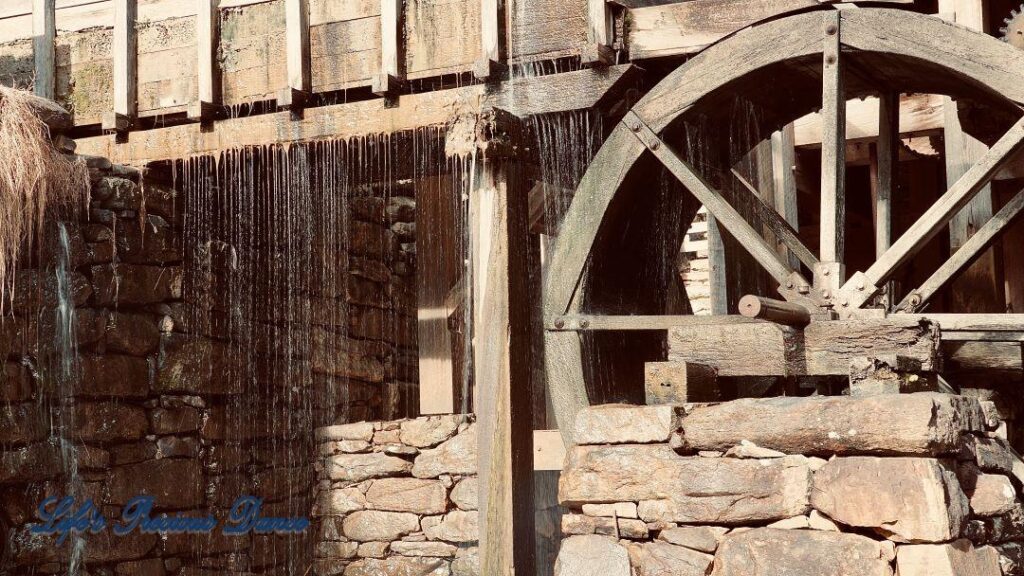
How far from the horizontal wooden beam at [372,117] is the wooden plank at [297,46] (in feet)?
0.47

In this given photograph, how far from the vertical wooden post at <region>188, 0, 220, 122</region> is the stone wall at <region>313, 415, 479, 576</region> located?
2102 millimetres

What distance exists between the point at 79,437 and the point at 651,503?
3294mm

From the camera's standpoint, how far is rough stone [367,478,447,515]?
720cm

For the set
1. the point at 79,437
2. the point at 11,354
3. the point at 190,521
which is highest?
the point at 11,354

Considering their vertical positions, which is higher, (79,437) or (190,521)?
(79,437)

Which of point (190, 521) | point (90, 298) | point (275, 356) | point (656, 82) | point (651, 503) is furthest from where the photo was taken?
point (275, 356)

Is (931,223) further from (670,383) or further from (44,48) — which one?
(44,48)

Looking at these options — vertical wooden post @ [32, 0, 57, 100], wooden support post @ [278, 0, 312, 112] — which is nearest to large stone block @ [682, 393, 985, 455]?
wooden support post @ [278, 0, 312, 112]

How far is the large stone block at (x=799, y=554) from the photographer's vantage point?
147 inches

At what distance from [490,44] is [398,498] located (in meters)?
2.79

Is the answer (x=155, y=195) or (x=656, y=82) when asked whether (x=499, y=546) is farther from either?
(x=155, y=195)

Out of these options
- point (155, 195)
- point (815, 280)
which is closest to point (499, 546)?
point (815, 280)

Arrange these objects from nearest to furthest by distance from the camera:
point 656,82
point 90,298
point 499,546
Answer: point 499,546, point 656,82, point 90,298

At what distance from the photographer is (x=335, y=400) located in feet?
25.3
